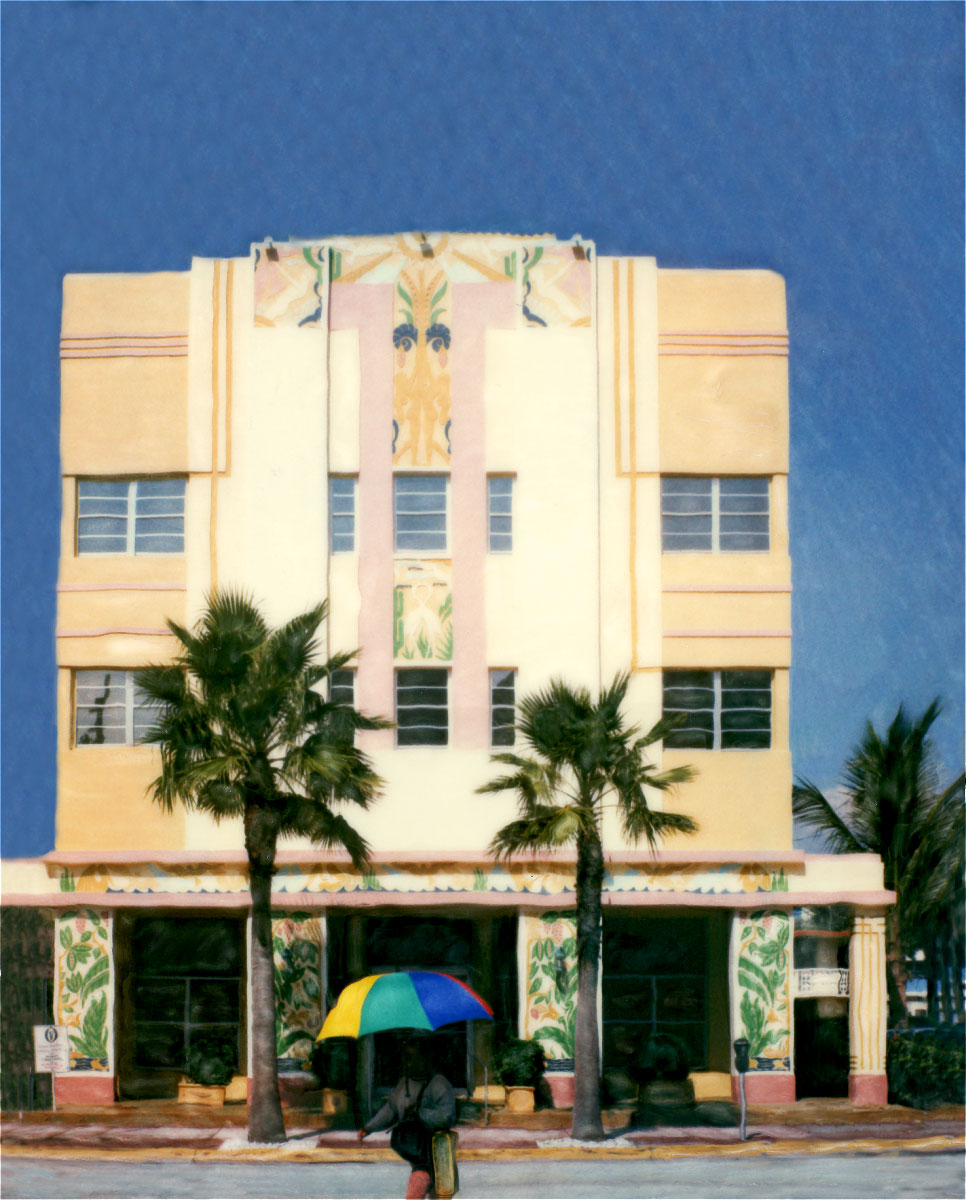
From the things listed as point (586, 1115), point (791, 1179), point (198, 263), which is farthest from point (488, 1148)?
point (198, 263)

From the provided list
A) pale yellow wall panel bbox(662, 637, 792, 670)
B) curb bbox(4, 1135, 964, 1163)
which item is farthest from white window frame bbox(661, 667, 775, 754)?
curb bbox(4, 1135, 964, 1163)

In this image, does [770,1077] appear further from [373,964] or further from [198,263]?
[198,263]

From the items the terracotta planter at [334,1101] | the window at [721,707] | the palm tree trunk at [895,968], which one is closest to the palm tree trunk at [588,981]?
the window at [721,707]

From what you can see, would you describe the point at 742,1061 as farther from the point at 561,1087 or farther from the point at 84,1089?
the point at 84,1089

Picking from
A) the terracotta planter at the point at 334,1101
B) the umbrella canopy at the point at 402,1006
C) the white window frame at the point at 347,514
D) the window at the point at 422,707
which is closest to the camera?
the umbrella canopy at the point at 402,1006

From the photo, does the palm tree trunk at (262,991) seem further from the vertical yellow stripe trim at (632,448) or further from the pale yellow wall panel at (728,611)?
the pale yellow wall panel at (728,611)

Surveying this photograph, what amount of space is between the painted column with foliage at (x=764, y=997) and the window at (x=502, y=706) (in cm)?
487

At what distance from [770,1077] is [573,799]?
20.4ft

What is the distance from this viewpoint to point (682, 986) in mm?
28797

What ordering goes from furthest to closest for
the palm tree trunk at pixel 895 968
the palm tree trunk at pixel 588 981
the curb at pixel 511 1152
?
the palm tree trunk at pixel 895 968, the palm tree trunk at pixel 588 981, the curb at pixel 511 1152

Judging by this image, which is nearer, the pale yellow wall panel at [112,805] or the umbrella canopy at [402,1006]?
the umbrella canopy at [402,1006]

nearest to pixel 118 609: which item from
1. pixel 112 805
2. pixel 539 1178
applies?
pixel 112 805

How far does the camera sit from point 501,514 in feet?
94.3

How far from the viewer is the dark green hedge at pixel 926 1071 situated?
89.5ft
